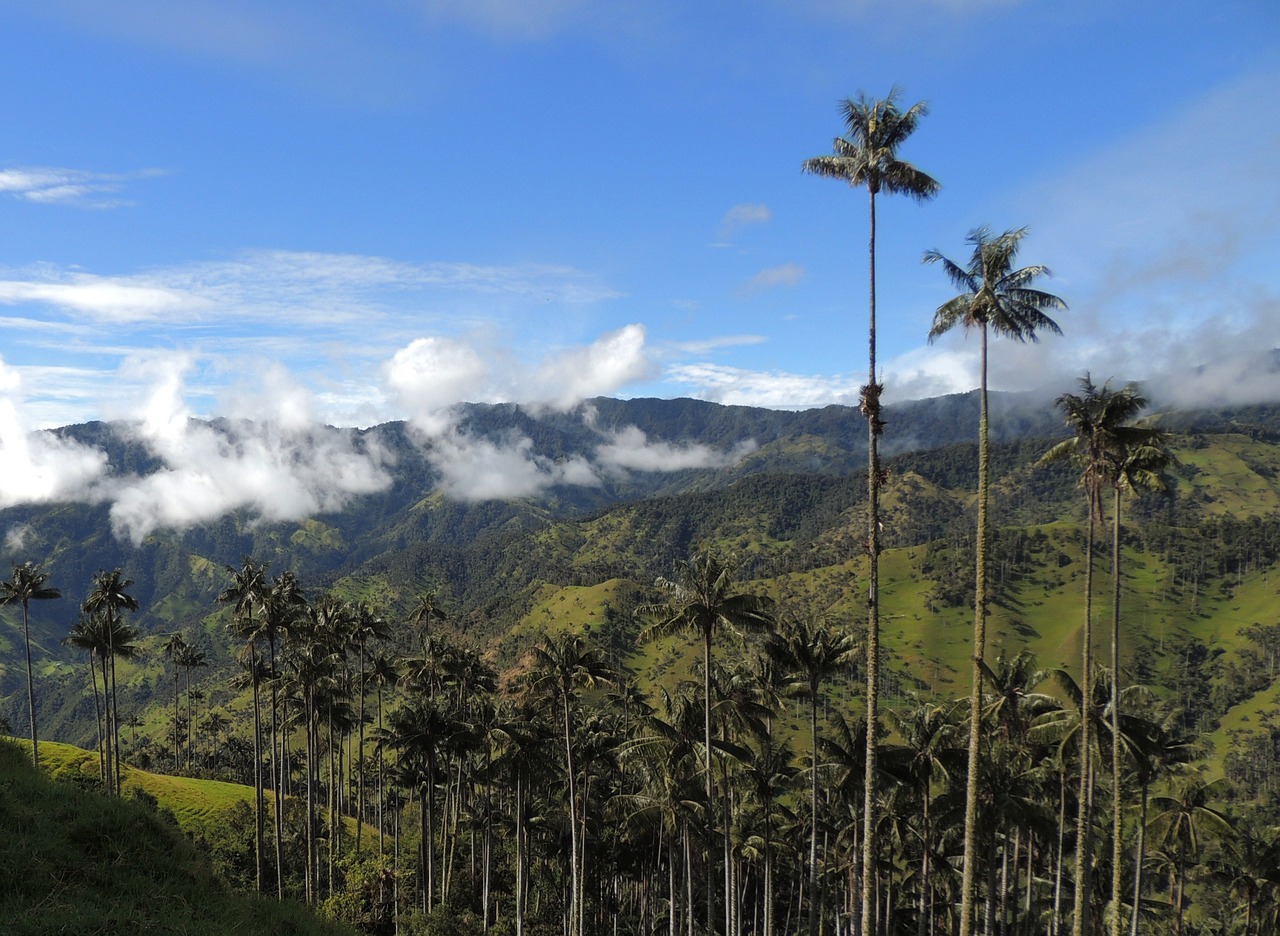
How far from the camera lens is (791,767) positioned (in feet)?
189

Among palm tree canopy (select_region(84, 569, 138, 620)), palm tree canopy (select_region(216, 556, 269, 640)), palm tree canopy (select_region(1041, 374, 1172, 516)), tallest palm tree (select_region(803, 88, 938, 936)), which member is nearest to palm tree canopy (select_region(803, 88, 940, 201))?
tallest palm tree (select_region(803, 88, 938, 936))

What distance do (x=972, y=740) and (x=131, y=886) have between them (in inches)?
1141

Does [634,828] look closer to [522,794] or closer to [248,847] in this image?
[522,794]

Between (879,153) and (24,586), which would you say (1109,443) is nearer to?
(879,153)

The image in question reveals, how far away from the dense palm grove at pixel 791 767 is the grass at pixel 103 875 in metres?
22.7

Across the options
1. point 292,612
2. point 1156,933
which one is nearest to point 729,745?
point 292,612

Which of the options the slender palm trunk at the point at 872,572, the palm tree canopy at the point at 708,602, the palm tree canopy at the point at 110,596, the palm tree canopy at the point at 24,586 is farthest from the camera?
the palm tree canopy at the point at 24,586

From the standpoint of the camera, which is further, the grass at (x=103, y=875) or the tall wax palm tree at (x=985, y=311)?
the tall wax palm tree at (x=985, y=311)

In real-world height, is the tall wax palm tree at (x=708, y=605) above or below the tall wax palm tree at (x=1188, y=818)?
above

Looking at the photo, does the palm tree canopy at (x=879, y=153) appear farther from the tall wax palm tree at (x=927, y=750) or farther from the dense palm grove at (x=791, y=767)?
the tall wax palm tree at (x=927, y=750)

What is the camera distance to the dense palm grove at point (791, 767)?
3309 cm

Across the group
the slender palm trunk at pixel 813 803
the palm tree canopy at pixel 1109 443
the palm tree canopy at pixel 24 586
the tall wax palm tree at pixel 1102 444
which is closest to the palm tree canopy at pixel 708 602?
the slender palm trunk at pixel 813 803

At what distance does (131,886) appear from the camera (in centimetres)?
1620

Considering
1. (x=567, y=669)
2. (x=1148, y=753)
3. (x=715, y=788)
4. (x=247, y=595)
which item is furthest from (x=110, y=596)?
(x=1148, y=753)
